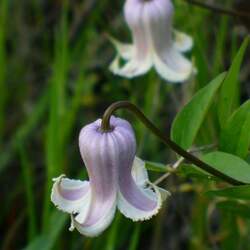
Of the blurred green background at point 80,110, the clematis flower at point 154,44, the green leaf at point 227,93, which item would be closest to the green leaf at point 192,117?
the green leaf at point 227,93

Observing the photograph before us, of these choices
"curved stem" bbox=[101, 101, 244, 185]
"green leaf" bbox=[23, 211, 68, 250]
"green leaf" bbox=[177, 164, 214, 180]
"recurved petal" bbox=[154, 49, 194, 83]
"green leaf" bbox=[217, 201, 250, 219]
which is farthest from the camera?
"recurved petal" bbox=[154, 49, 194, 83]

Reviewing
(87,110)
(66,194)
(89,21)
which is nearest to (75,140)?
(87,110)

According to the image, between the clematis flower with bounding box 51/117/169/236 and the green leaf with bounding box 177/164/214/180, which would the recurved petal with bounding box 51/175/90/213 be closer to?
the clematis flower with bounding box 51/117/169/236

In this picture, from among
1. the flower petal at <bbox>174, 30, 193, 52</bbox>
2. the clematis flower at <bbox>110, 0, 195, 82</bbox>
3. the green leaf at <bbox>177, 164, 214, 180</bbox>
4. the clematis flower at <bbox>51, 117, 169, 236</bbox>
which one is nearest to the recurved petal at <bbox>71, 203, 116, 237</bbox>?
the clematis flower at <bbox>51, 117, 169, 236</bbox>

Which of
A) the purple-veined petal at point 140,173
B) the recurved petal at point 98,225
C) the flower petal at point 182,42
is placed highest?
the purple-veined petal at point 140,173

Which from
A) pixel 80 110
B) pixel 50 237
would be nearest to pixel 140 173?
pixel 50 237

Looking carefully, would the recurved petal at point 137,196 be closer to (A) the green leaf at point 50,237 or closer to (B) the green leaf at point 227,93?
(B) the green leaf at point 227,93

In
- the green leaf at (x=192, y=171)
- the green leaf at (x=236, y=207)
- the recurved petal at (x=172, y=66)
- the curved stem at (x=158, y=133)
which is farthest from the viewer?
the recurved petal at (x=172, y=66)
